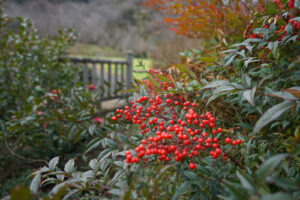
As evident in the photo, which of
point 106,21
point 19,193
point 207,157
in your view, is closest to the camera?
point 19,193

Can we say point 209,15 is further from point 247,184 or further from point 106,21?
point 106,21

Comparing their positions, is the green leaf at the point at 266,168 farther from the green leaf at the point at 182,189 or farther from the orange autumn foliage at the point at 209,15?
the orange autumn foliage at the point at 209,15

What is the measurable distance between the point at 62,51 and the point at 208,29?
4.88 feet

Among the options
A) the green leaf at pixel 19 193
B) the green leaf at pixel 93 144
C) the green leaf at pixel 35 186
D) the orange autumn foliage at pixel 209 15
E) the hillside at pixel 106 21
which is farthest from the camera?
the hillside at pixel 106 21

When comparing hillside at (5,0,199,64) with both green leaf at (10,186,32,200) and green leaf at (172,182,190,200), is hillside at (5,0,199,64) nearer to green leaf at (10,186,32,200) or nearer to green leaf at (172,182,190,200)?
green leaf at (172,182,190,200)

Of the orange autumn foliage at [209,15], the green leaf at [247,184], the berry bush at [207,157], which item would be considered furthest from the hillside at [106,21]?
the green leaf at [247,184]

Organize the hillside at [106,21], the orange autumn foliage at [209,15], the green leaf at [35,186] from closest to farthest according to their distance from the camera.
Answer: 1. the green leaf at [35,186]
2. the orange autumn foliage at [209,15]
3. the hillside at [106,21]

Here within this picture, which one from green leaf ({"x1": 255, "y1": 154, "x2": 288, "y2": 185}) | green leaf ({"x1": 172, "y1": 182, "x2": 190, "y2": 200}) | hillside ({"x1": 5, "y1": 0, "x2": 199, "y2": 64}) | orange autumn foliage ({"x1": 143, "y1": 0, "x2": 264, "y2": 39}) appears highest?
hillside ({"x1": 5, "y1": 0, "x2": 199, "y2": 64})

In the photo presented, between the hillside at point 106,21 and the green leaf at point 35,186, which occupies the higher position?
the hillside at point 106,21

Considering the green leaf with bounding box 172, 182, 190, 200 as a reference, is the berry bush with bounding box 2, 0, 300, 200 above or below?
above

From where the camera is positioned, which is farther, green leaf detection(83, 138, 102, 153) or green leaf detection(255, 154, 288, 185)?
green leaf detection(83, 138, 102, 153)

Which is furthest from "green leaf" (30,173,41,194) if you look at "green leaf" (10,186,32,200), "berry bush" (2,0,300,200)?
"green leaf" (10,186,32,200)

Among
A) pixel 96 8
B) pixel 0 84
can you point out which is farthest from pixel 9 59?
pixel 96 8

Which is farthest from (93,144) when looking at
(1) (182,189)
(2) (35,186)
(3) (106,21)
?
(3) (106,21)
